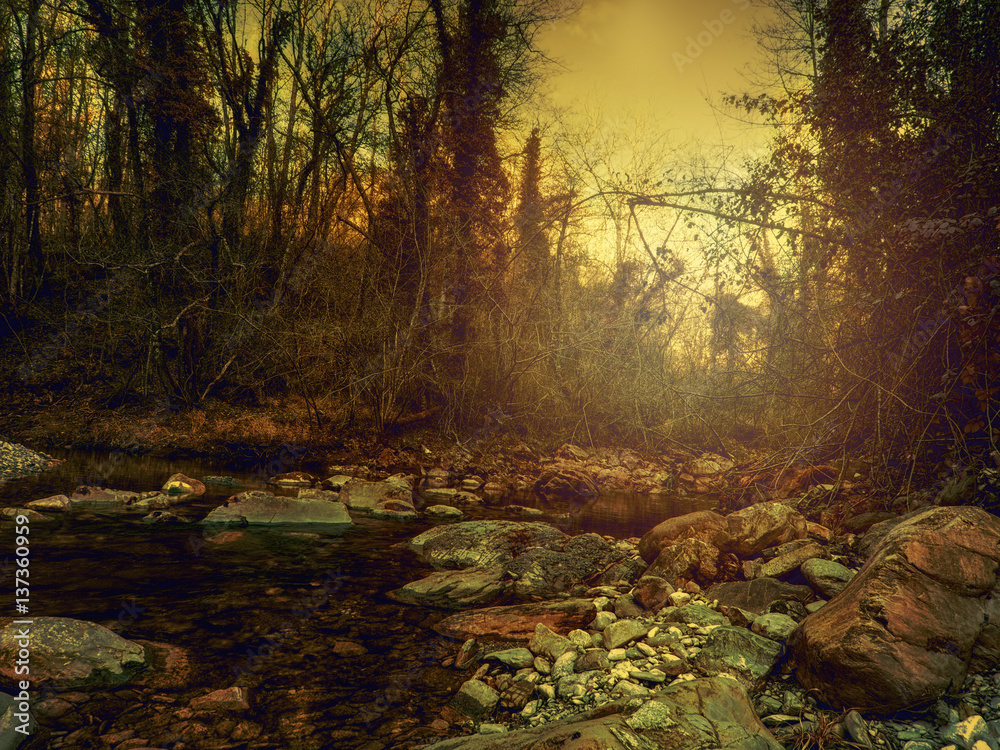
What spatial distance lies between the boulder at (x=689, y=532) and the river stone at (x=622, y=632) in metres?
1.74

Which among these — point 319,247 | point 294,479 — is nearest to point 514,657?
point 294,479

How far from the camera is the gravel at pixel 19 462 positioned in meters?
7.05

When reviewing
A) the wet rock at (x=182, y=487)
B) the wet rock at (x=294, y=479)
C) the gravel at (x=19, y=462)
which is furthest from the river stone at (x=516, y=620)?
the gravel at (x=19, y=462)

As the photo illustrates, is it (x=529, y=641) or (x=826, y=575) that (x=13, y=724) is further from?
→ (x=826, y=575)

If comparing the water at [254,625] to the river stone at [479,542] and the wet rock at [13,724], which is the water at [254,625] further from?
the river stone at [479,542]

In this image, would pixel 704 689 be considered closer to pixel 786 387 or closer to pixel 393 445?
pixel 786 387

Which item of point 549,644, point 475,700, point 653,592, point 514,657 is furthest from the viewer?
point 653,592

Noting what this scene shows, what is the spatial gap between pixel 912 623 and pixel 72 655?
3.99 metres

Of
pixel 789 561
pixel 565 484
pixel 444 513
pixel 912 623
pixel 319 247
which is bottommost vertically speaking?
pixel 565 484

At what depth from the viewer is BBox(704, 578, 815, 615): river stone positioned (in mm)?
3768

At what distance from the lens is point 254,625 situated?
139 inches

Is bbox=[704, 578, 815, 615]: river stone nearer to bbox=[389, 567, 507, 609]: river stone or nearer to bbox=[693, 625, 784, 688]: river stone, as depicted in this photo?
bbox=[693, 625, 784, 688]: river stone

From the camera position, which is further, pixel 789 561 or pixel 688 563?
pixel 688 563

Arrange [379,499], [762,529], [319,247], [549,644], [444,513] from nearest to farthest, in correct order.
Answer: [549,644] → [762,529] → [444,513] → [379,499] → [319,247]
